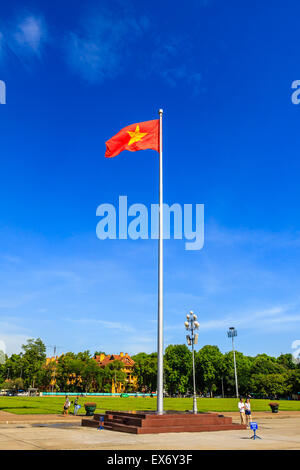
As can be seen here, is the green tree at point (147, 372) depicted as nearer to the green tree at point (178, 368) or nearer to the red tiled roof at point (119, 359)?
the green tree at point (178, 368)

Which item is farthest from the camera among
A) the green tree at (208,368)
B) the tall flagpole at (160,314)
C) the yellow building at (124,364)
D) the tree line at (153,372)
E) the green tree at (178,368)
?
the yellow building at (124,364)

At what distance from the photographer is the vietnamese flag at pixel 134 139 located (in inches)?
811

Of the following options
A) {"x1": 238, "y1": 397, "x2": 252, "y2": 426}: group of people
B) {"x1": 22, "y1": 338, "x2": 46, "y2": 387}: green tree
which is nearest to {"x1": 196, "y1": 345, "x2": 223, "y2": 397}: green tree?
{"x1": 22, "y1": 338, "x2": 46, "y2": 387}: green tree

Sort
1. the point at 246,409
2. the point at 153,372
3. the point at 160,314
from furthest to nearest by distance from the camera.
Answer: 1. the point at 153,372
2. the point at 246,409
3. the point at 160,314

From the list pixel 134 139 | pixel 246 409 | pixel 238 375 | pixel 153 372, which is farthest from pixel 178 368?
pixel 134 139

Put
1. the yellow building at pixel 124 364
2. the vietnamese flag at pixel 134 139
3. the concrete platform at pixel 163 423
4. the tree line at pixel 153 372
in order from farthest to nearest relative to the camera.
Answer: the yellow building at pixel 124 364 → the tree line at pixel 153 372 → the vietnamese flag at pixel 134 139 → the concrete platform at pixel 163 423

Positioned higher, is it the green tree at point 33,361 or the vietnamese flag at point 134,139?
the vietnamese flag at point 134,139

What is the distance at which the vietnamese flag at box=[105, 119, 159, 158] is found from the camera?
20594 mm

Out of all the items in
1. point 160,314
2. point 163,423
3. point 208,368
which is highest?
point 160,314

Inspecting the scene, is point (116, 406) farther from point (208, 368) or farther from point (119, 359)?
point (119, 359)

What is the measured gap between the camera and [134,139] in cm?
2081

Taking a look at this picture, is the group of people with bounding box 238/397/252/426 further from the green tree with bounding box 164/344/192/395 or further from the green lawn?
the green tree with bounding box 164/344/192/395

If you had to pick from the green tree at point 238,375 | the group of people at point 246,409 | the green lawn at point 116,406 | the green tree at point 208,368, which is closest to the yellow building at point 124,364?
the green tree at point 208,368
